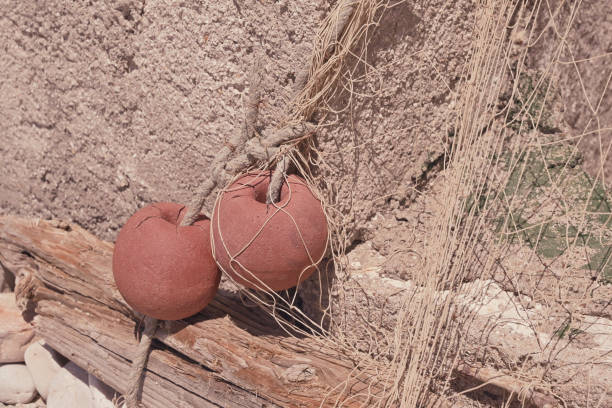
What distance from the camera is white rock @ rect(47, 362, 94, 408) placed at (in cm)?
243

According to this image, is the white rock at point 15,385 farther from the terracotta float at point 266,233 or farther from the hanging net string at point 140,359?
the terracotta float at point 266,233

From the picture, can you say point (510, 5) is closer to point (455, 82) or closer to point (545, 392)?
point (455, 82)

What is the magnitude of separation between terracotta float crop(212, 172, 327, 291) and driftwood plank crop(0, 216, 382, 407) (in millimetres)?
251

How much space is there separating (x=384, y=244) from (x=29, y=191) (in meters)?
1.81

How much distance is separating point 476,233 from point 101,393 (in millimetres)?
1684

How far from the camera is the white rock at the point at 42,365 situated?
257cm

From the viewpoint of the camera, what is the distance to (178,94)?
206cm

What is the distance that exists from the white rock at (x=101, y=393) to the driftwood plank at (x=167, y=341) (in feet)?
0.74

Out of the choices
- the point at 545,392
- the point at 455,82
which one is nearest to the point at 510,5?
the point at 455,82

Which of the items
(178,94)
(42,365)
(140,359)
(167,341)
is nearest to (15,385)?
(42,365)

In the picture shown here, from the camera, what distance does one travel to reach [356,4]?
166cm

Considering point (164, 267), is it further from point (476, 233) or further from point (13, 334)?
point (13, 334)

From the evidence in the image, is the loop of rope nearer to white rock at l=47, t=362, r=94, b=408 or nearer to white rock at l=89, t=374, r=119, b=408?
white rock at l=89, t=374, r=119, b=408

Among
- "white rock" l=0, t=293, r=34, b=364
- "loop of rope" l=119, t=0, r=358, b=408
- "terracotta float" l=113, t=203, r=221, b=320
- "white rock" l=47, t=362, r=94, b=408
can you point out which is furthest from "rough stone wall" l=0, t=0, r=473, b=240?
"white rock" l=47, t=362, r=94, b=408
